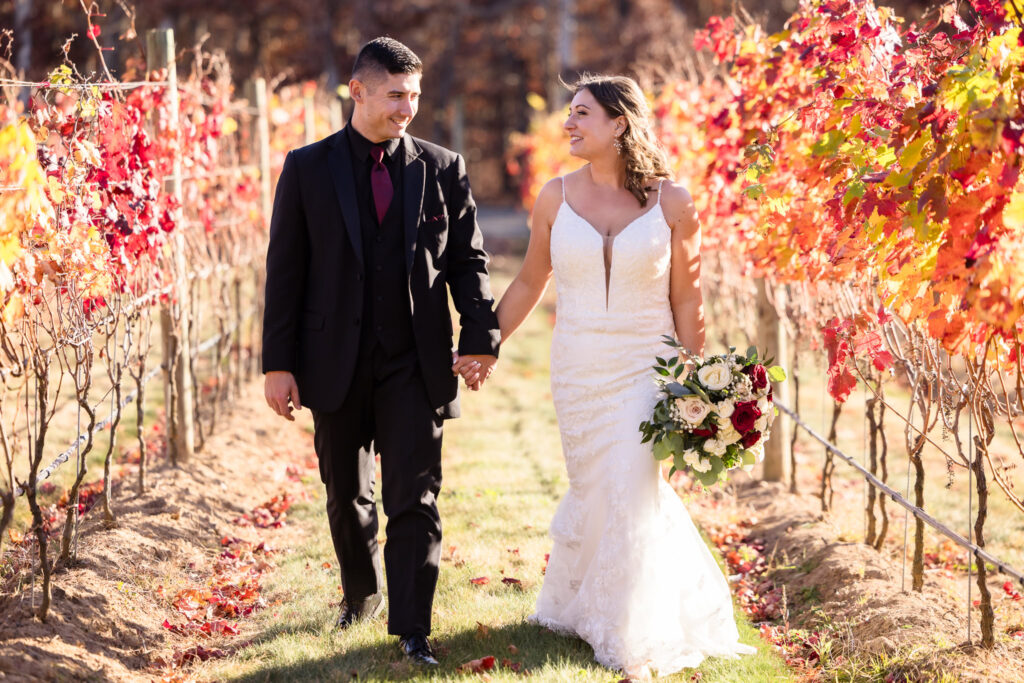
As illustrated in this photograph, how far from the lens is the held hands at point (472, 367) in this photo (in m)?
3.94

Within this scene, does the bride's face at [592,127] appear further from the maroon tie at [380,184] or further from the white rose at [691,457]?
the white rose at [691,457]

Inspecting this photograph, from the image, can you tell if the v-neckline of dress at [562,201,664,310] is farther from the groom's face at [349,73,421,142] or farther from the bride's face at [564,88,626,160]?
the groom's face at [349,73,421,142]

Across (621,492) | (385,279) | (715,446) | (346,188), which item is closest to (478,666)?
(621,492)

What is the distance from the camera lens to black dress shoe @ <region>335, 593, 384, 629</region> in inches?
164

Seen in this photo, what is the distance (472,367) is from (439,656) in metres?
1.04

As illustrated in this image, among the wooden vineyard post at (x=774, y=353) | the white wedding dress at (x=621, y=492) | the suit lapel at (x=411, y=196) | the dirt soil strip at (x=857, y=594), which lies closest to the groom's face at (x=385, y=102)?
the suit lapel at (x=411, y=196)

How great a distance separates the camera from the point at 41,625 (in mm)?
3850

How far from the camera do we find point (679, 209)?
13.4ft

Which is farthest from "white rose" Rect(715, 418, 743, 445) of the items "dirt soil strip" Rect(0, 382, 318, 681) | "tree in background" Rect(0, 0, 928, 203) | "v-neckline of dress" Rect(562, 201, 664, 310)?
"tree in background" Rect(0, 0, 928, 203)

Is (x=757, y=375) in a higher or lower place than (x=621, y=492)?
higher

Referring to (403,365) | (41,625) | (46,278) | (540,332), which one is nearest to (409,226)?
(403,365)

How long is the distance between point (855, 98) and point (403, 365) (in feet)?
6.25

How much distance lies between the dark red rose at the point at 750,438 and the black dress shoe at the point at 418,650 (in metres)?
1.32

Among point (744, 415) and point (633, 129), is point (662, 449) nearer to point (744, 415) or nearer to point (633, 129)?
point (744, 415)
